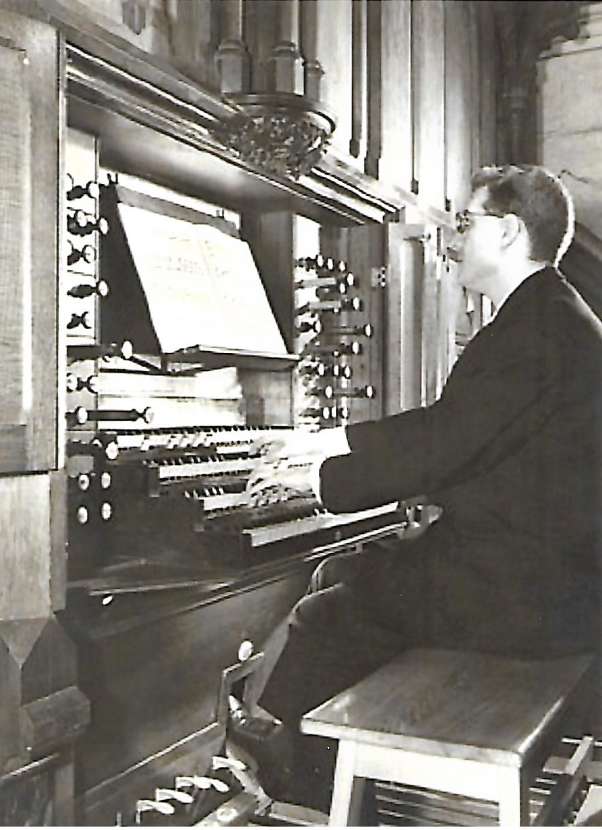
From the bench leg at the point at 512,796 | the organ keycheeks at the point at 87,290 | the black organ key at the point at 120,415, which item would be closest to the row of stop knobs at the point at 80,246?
the organ keycheeks at the point at 87,290

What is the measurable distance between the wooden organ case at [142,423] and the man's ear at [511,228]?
0.84 feet

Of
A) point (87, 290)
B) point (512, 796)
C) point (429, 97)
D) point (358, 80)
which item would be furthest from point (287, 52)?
point (512, 796)

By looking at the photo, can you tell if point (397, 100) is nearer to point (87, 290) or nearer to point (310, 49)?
point (310, 49)

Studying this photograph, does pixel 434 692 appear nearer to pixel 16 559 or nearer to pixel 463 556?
pixel 463 556

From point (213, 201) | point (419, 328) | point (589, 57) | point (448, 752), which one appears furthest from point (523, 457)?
point (213, 201)

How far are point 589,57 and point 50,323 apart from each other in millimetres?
922

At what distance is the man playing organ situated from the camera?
1.41 metres

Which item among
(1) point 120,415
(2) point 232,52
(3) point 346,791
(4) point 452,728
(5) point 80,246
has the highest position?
(2) point 232,52

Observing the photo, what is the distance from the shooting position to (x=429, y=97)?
1.74 metres

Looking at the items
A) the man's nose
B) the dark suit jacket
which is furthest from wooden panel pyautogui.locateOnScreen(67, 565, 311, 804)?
the man's nose

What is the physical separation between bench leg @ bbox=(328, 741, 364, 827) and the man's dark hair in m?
0.77

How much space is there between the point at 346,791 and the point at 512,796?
219 millimetres

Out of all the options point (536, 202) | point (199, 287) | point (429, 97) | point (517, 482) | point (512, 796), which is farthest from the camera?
point (199, 287)

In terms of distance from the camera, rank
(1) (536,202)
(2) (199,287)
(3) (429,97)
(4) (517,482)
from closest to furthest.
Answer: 1. (4) (517,482)
2. (1) (536,202)
3. (3) (429,97)
4. (2) (199,287)
